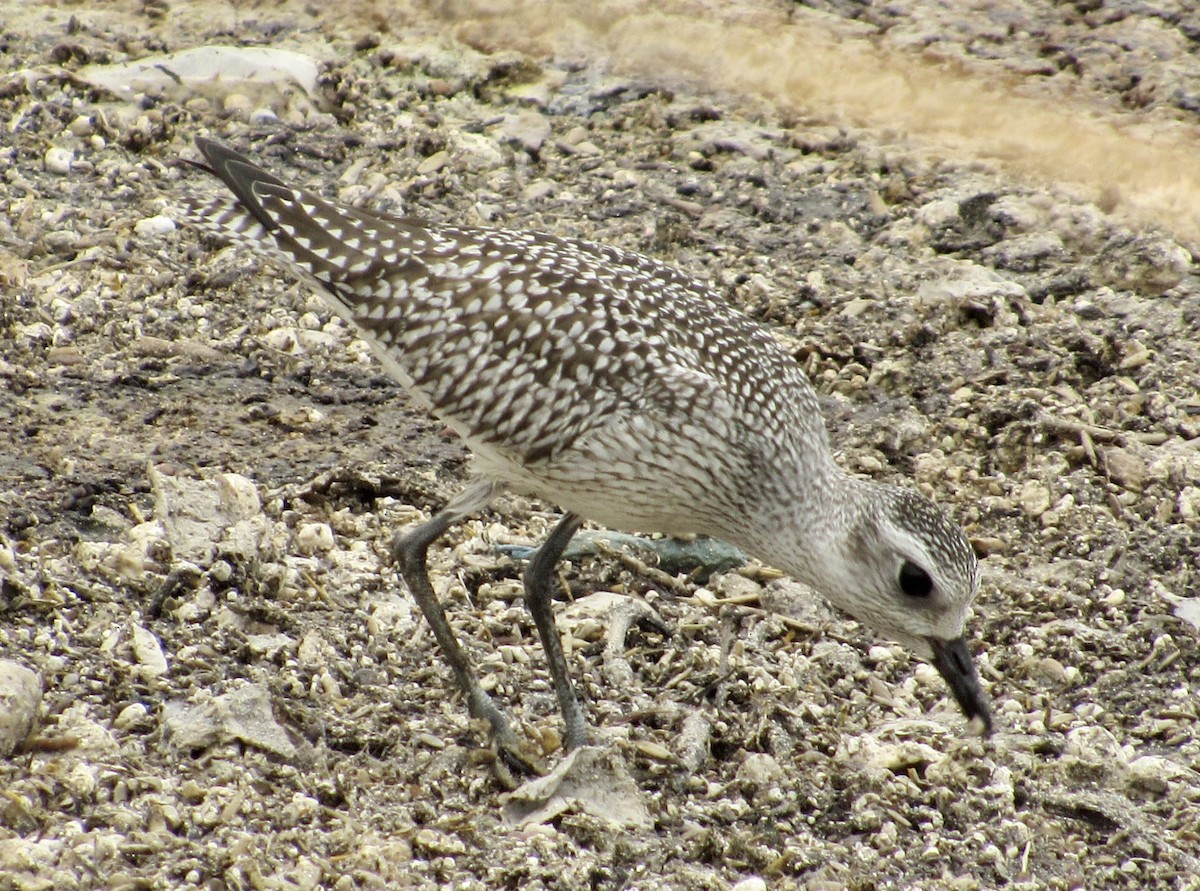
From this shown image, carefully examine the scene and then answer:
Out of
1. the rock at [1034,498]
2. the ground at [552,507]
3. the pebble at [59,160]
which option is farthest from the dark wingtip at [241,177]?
the rock at [1034,498]

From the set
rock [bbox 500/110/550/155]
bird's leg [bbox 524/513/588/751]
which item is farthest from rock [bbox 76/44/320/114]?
bird's leg [bbox 524/513/588/751]

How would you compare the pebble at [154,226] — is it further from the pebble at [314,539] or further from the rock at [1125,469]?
the rock at [1125,469]

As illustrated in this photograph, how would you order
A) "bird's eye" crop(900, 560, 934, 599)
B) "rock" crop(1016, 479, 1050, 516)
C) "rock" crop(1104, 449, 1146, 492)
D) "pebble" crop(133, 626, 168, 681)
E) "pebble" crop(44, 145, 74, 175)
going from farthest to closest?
"pebble" crop(44, 145, 74, 175) < "rock" crop(1104, 449, 1146, 492) < "rock" crop(1016, 479, 1050, 516) < "pebble" crop(133, 626, 168, 681) < "bird's eye" crop(900, 560, 934, 599)

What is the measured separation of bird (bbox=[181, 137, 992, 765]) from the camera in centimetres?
505

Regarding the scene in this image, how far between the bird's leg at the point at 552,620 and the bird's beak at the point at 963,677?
4.38ft

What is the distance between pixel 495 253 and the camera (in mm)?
5438

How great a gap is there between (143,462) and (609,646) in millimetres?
2201

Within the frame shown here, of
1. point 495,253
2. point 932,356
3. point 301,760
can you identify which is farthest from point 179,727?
point 932,356

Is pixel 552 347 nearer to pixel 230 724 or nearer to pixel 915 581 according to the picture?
pixel 915 581

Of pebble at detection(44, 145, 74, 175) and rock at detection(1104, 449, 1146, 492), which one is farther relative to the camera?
pebble at detection(44, 145, 74, 175)

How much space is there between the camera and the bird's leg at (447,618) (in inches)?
202

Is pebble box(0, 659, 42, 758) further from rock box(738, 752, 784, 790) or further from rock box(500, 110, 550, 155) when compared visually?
rock box(500, 110, 550, 155)

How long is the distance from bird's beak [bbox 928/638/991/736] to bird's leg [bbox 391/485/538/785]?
153 cm

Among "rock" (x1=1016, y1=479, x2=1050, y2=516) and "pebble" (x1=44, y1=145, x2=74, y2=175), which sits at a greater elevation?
"pebble" (x1=44, y1=145, x2=74, y2=175)
